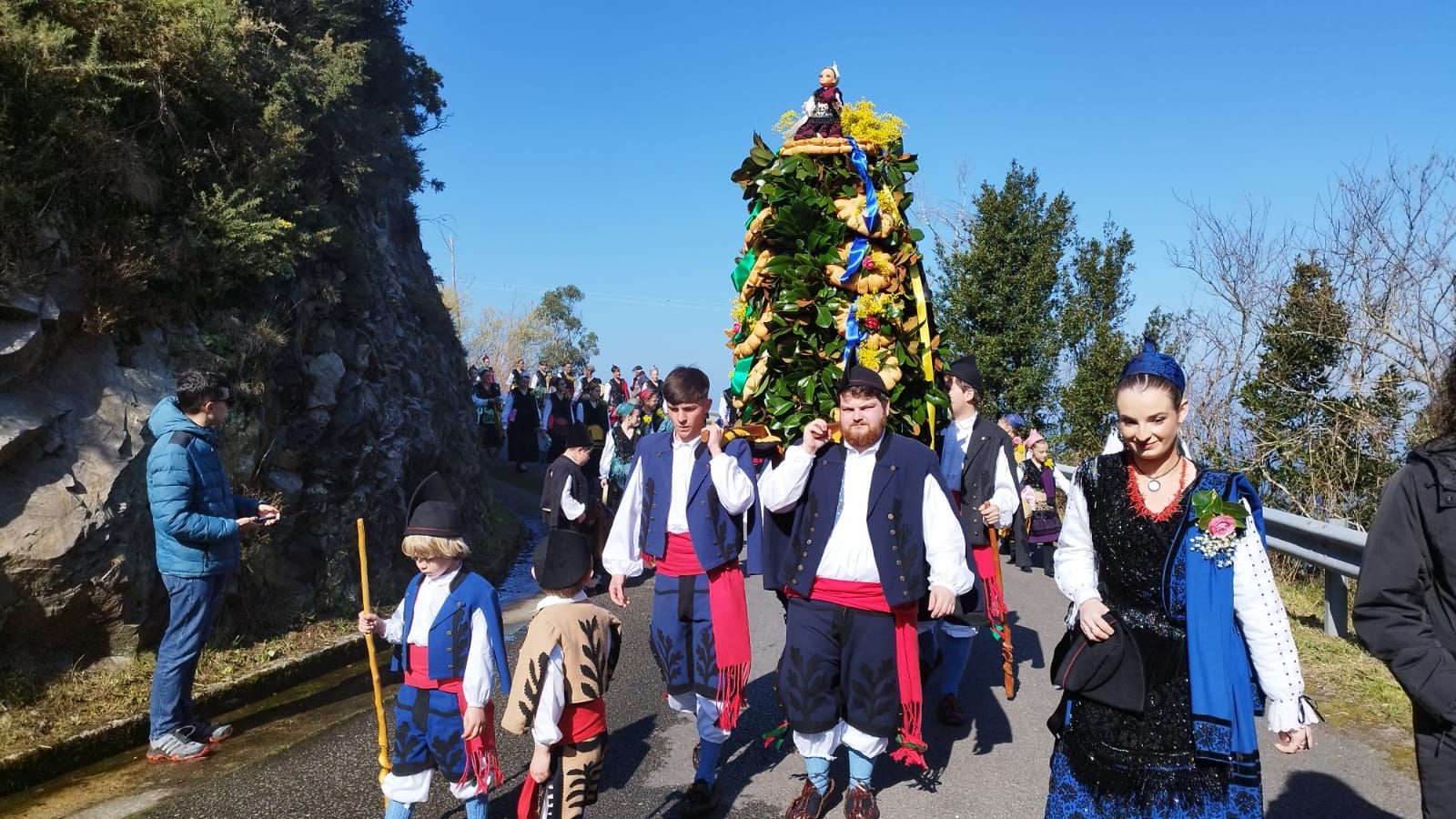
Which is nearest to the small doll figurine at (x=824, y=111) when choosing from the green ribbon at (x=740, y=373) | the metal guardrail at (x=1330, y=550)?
the green ribbon at (x=740, y=373)

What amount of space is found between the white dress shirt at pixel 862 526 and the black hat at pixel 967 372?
2.14 metres

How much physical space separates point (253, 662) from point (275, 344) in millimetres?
2596

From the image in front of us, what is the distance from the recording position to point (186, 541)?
493 centimetres

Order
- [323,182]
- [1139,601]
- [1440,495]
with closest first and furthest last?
1. [1440,495]
2. [1139,601]
3. [323,182]

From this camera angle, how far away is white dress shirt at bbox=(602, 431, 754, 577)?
456cm

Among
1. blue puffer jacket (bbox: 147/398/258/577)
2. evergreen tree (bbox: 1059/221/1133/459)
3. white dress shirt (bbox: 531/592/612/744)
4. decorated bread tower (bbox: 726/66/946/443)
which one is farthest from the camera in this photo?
evergreen tree (bbox: 1059/221/1133/459)

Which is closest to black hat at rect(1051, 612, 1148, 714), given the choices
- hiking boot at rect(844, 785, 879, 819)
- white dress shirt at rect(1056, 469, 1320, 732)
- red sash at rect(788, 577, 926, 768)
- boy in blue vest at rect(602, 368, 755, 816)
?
white dress shirt at rect(1056, 469, 1320, 732)

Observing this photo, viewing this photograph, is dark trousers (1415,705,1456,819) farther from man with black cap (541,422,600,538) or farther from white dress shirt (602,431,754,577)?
man with black cap (541,422,600,538)

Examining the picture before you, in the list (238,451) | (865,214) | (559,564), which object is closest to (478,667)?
(559,564)

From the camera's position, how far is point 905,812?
4.25m

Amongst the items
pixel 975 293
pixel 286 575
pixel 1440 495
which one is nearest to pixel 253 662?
pixel 286 575

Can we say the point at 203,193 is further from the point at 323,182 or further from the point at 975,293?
the point at 975,293

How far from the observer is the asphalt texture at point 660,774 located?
14.1 feet

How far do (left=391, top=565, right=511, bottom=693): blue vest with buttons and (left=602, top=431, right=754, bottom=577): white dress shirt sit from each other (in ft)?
3.21
